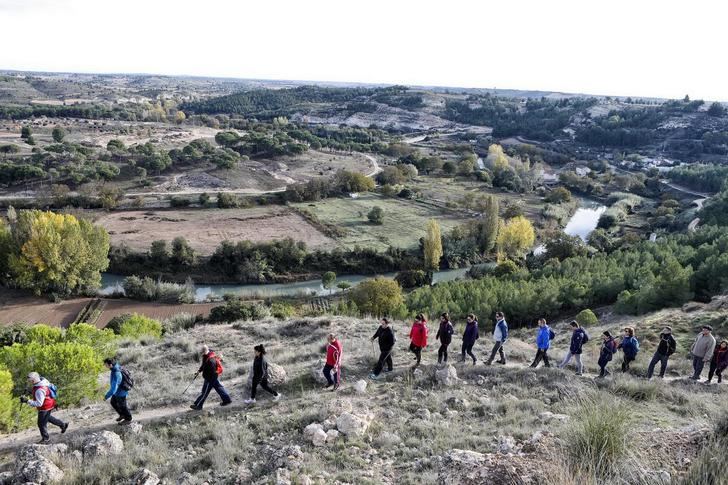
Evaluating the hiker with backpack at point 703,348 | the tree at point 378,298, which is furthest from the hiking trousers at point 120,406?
the tree at point 378,298

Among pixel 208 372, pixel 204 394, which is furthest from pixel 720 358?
pixel 204 394

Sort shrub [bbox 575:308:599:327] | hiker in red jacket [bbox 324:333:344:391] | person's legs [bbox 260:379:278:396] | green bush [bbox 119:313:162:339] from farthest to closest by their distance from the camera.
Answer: shrub [bbox 575:308:599:327] → green bush [bbox 119:313:162:339] → hiker in red jacket [bbox 324:333:344:391] → person's legs [bbox 260:379:278:396]

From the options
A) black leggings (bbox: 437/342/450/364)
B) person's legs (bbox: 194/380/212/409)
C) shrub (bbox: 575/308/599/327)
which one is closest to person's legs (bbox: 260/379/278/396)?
person's legs (bbox: 194/380/212/409)

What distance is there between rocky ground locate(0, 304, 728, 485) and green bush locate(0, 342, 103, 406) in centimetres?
111

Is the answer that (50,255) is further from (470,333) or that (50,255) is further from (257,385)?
(470,333)

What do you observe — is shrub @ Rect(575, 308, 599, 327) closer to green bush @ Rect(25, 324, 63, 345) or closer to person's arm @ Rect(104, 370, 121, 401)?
person's arm @ Rect(104, 370, 121, 401)

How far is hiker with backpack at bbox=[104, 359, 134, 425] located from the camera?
909cm

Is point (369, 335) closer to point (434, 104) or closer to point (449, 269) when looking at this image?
point (449, 269)

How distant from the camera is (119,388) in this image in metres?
9.20

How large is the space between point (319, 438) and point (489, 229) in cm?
4098

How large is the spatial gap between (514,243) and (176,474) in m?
41.6

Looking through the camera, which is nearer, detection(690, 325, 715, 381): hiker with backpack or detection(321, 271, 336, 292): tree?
detection(690, 325, 715, 381): hiker with backpack

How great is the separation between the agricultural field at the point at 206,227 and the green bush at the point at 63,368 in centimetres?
3016

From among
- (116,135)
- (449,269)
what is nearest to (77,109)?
(116,135)
